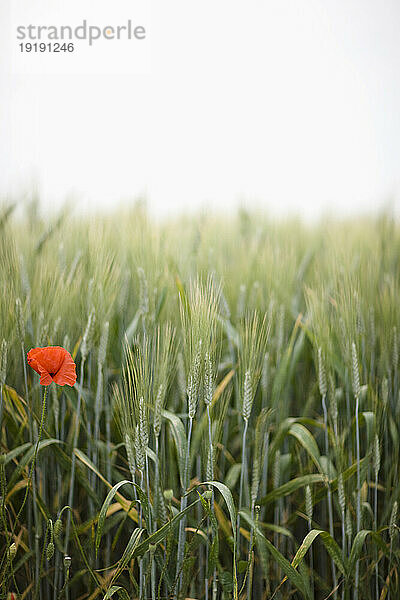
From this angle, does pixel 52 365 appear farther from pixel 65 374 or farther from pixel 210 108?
pixel 210 108

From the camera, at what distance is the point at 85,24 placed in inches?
40.5

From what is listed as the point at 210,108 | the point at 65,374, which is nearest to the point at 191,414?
the point at 65,374

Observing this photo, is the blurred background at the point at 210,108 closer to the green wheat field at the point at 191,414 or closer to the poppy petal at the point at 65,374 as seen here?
the green wheat field at the point at 191,414

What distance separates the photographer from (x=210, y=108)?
3.70 feet

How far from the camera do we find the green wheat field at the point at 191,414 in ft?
2.73

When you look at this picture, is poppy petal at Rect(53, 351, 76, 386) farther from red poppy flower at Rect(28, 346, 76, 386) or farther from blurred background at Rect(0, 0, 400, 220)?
blurred background at Rect(0, 0, 400, 220)

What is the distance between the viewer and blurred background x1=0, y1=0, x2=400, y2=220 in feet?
3.45

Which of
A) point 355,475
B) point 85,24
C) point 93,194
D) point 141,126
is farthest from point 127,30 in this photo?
point 355,475

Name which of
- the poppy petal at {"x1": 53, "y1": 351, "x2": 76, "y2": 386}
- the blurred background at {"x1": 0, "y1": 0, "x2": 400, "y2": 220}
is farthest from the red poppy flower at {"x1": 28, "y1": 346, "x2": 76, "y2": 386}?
the blurred background at {"x1": 0, "y1": 0, "x2": 400, "y2": 220}

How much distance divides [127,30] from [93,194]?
337 millimetres

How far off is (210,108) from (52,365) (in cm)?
68

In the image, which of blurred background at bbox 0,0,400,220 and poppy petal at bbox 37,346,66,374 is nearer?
poppy petal at bbox 37,346,66,374

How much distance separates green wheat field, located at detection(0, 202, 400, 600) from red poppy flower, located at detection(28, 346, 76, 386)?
7 cm

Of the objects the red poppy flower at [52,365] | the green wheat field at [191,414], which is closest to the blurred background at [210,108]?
the green wheat field at [191,414]
